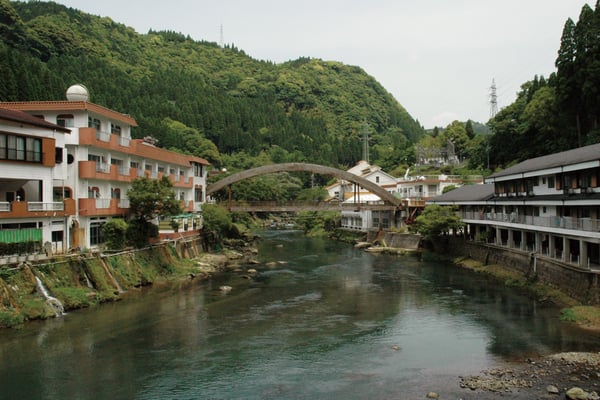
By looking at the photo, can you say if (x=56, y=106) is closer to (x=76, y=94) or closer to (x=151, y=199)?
(x=76, y=94)

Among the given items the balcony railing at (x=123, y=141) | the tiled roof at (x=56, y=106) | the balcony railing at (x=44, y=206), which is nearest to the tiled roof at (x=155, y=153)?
the balcony railing at (x=123, y=141)

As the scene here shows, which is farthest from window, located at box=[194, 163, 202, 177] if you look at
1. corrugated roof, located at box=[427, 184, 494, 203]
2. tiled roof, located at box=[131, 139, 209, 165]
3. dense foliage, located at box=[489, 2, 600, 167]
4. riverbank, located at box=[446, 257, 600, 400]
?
riverbank, located at box=[446, 257, 600, 400]

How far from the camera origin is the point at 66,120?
28.2m

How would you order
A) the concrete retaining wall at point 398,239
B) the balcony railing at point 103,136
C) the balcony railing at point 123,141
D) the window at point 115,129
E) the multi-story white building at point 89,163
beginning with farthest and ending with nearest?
the concrete retaining wall at point 398,239 → the window at point 115,129 → the balcony railing at point 123,141 → the balcony railing at point 103,136 → the multi-story white building at point 89,163

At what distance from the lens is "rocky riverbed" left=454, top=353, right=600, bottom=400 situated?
1338cm

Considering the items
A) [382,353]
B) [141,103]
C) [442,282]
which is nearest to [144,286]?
[382,353]

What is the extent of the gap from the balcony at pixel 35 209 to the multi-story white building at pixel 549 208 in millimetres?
26033

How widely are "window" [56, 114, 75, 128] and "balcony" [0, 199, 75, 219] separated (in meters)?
5.05

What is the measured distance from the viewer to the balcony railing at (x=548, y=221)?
22.0m

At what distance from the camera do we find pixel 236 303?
25094 millimetres

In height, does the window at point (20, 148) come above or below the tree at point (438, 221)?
above

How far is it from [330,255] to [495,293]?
2148 centimetres

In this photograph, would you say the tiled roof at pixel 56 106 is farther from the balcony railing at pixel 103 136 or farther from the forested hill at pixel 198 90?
the forested hill at pixel 198 90

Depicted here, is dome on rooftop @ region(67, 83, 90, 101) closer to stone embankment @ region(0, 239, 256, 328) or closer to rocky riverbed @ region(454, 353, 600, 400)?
stone embankment @ region(0, 239, 256, 328)
